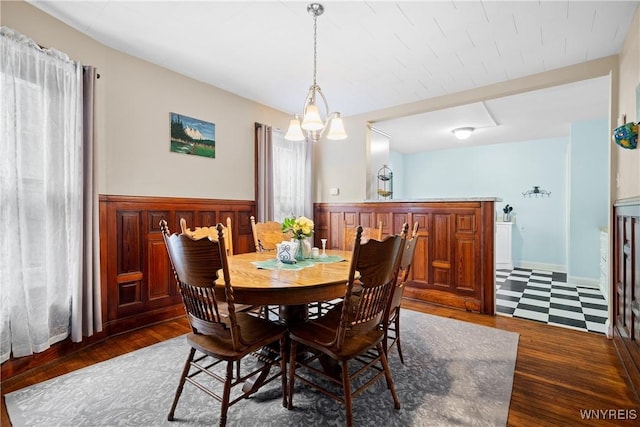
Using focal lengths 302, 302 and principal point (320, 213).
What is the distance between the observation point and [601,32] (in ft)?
7.59

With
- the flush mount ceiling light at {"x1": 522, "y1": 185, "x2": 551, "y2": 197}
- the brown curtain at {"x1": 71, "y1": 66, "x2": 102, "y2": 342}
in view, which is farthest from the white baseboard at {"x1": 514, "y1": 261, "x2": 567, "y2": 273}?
the brown curtain at {"x1": 71, "y1": 66, "x2": 102, "y2": 342}

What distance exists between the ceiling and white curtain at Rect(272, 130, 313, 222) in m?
0.74

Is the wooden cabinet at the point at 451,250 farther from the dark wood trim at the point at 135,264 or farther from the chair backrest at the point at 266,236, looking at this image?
the dark wood trim at the point at 135,264

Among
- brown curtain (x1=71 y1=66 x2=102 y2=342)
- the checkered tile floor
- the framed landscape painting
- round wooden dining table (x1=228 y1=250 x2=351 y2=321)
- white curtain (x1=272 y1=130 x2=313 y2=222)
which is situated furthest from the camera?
white curtain (x1=272 y1=130 x2=313 y2=222)

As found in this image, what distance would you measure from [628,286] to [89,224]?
381 centimetres

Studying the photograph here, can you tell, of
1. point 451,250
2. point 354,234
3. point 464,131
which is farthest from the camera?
point 464,131

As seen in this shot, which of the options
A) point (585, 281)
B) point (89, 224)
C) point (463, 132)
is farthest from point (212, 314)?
point (585, 281)

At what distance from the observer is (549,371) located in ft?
6.70

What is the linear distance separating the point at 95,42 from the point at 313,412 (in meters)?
3.19

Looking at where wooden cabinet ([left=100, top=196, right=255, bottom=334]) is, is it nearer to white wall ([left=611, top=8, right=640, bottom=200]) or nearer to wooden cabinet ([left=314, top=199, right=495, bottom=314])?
wooden cabinet ([left=314, top=199, right=495, bottom=314])

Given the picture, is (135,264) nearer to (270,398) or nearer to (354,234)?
(270,398)

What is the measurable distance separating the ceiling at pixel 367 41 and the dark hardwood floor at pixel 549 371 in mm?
2452

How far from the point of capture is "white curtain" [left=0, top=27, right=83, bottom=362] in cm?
190

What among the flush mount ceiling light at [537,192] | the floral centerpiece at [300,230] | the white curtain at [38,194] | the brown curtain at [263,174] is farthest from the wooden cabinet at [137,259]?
the flush mount ceiling light at [537,192]
